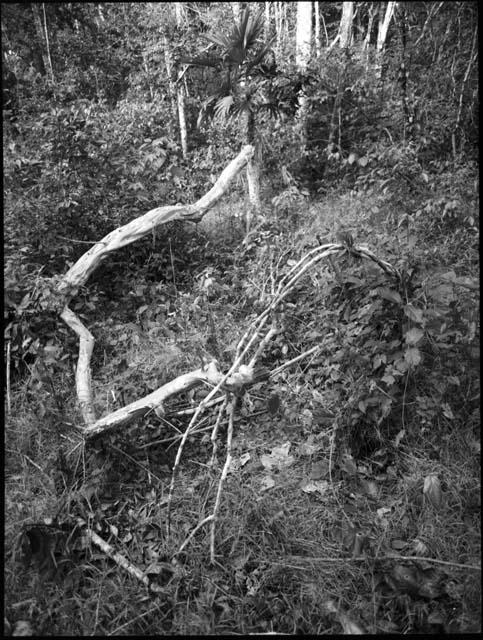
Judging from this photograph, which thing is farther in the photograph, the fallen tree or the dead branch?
the dead branch

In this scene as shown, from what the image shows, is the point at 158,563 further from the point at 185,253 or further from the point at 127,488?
the point at 185,253

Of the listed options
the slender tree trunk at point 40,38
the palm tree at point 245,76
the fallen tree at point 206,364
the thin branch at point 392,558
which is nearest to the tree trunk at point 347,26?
the palm tree at point 245,76

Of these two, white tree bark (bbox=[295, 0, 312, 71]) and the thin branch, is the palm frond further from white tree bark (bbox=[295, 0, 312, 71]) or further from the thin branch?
the thin branch

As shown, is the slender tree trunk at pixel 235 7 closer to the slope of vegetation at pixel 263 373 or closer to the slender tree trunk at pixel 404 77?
the slope of vegetation at pixel 263 373

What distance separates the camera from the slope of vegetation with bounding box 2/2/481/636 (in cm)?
176

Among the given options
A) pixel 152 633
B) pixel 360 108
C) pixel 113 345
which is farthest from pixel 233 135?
pixel 152 633

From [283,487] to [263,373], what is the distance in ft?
1.92

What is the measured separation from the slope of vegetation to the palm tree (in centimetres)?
4

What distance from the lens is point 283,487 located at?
2207 mm

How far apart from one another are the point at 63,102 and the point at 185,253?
203 centimetres

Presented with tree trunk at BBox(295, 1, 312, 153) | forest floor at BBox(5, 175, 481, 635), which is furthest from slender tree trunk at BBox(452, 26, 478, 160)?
forest floor at BBox(5, 175, 481, 635)

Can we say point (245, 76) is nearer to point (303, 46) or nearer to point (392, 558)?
point (303, 46)

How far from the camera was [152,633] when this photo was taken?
1667 millimetres

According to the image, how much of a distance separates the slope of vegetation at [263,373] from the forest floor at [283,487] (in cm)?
1
